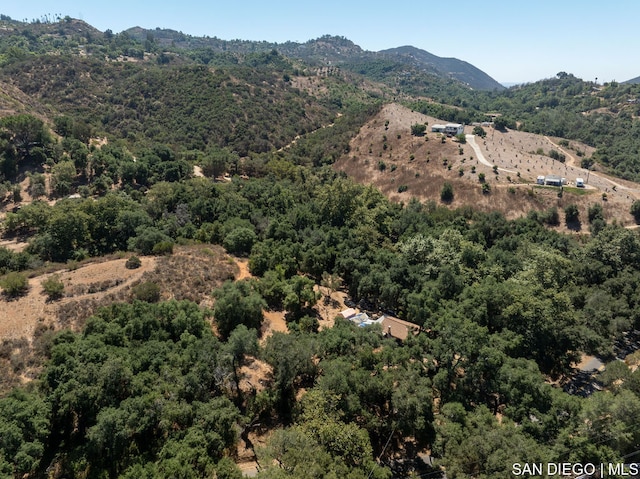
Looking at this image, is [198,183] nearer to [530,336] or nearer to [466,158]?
[530,336]

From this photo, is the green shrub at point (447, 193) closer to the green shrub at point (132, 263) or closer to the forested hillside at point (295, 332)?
the forested hillside at point (295, 332)

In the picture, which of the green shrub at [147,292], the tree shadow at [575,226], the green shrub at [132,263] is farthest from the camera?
the tree shadow at [575,226]

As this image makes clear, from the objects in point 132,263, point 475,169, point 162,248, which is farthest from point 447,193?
point 132,263

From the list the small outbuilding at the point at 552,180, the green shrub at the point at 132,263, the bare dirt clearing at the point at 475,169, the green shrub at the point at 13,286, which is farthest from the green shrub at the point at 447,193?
the green shrub at the point at 13,286

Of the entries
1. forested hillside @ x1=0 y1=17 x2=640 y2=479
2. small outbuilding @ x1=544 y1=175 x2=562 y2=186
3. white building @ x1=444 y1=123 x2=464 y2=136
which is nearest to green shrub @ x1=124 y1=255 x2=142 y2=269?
forested hillside @ x1=0 y1=17 x2=640 y2=479

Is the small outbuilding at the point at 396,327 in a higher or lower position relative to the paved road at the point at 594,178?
lower

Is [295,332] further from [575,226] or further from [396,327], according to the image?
[575,226]

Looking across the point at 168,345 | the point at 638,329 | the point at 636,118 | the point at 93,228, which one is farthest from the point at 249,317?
the point at 636,118
